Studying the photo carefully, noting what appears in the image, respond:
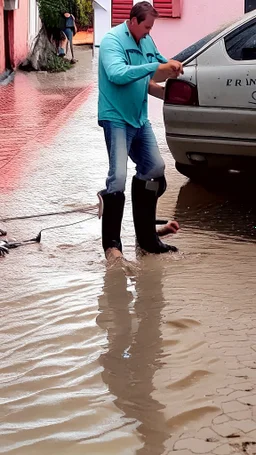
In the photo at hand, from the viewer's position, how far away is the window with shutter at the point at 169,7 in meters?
21.0

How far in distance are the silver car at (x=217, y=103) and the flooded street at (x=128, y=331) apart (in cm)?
54

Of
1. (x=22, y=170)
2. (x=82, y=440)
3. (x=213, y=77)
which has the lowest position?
(x=22, y=170)

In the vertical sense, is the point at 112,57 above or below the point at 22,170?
above

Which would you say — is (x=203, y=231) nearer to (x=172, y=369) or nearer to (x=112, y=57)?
(x=112, y=57)

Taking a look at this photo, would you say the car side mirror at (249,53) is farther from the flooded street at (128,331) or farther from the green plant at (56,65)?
the green plant at (56,65)

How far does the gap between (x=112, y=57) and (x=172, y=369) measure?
239 cm

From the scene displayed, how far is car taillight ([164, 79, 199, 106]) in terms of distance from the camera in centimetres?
725

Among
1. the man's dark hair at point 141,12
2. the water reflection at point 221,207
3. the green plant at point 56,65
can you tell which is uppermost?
the man's dark hair at point 141,12

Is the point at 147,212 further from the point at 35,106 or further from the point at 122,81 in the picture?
the point at 35,106

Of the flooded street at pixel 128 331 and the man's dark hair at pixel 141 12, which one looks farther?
the man's dark hair at pixel 141 12

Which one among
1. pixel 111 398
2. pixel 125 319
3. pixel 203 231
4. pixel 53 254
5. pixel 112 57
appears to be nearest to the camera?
pixel 111 398

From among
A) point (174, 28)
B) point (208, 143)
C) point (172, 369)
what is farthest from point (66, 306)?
point (174, 28)

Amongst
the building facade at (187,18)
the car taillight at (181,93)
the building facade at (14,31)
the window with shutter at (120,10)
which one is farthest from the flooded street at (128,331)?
the building facade at (14,31)

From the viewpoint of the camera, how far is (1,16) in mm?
22516
